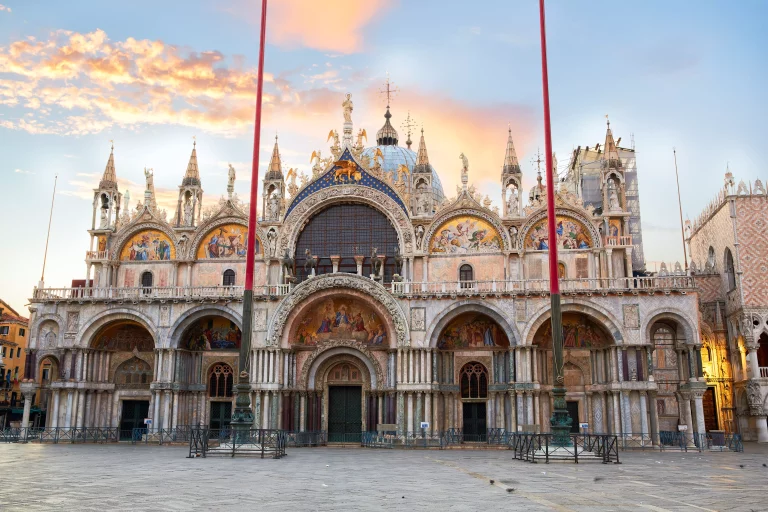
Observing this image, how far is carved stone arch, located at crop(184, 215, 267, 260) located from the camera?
138 feet

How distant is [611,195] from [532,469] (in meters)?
23.3

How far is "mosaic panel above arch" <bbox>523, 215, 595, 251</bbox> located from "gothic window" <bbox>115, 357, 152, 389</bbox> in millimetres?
23270

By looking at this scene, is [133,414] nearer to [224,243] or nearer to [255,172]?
[224,243]

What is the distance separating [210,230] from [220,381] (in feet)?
29.4

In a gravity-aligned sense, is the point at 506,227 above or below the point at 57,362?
above

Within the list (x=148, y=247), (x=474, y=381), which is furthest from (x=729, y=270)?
(x=148, y=247)

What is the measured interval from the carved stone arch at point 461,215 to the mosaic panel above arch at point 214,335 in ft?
39.9

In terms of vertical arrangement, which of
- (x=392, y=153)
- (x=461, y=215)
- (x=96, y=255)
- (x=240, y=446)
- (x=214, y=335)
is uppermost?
(x=392, y=153)

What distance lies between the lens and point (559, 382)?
25531 millimetres

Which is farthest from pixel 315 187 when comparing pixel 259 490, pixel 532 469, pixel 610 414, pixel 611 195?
pixel 259 490

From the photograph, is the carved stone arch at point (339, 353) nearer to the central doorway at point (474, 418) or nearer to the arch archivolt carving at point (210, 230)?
the central doorway at point (474, 418)

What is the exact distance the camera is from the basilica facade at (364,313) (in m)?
36.5

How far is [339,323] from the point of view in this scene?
39438 millimetres

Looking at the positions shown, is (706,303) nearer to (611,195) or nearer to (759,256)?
(759,256)
